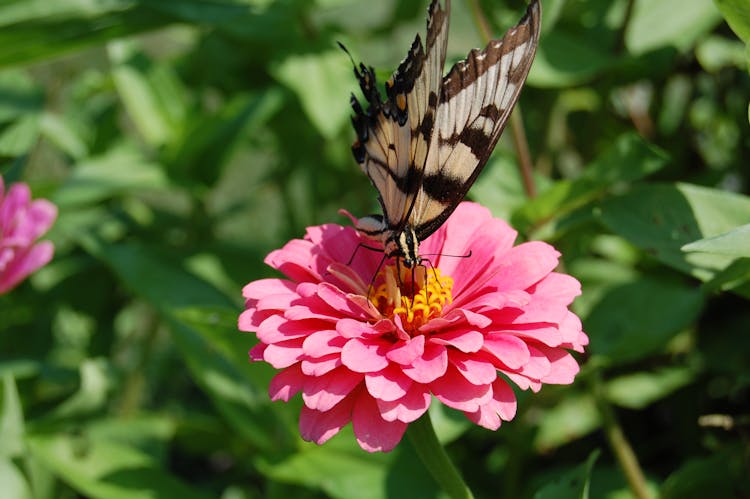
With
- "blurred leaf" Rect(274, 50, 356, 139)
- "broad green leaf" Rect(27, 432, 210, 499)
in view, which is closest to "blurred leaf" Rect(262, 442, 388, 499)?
"broad green leaf" Rect(27, 432, 210, 499)

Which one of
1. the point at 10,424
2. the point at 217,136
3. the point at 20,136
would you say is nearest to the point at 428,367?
the point at 10,424

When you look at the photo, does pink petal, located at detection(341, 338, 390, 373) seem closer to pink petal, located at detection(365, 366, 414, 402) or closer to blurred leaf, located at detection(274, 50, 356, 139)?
pink petal, located at detection(365, 366, 414, 402)

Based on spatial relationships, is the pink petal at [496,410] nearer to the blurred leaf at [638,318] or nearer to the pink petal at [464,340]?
the pink petal at [464,340]

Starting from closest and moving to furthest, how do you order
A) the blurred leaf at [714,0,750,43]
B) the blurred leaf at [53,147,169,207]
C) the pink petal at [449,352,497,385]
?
the pink petal at [449,352,497,385]
the blurred leaf at [714,0,750,43]
the blurred leaf at [53,147,169,207]

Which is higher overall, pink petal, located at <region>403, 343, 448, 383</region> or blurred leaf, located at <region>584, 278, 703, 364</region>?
pink petal, located at <region>403, 343, 448, 383</region>

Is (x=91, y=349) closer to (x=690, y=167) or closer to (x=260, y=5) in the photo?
(x=260, y=5)

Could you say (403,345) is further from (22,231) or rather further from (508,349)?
(22,231)
